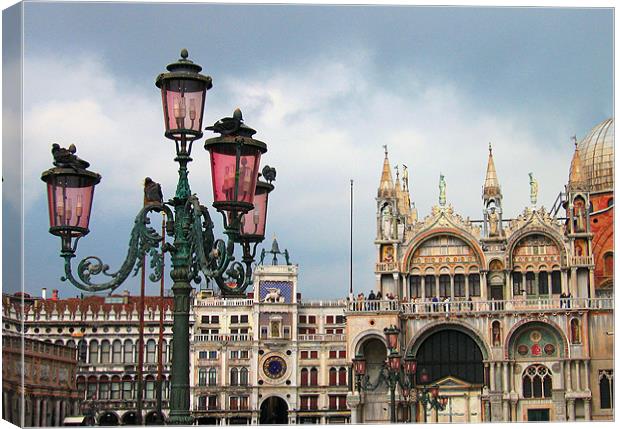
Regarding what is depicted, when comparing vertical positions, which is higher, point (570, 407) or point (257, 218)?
point (257, 218)

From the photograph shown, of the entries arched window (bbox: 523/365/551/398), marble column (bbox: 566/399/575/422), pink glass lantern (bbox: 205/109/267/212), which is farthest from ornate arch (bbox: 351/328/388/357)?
pink glass lantern (bbox: 205/109/267/212)

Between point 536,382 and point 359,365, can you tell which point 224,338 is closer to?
point 359,365

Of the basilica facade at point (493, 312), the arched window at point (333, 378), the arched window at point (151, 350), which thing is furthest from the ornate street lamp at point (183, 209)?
the arched window at point (151, 350)

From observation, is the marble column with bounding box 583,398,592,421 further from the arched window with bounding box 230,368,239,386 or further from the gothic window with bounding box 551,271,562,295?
the arched window with bounding box 230,368,239,386

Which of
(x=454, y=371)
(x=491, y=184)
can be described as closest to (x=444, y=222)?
(x=491, y=184)

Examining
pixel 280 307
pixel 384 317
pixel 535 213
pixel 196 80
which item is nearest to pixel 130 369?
pixel 280 307

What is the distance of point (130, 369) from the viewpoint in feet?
145

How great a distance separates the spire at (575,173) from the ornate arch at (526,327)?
15.8 ft

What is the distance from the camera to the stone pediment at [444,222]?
107 feet

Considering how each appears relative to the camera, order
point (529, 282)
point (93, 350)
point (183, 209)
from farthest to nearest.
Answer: point (93, 350)
point (529, 282)
point (183, 209)

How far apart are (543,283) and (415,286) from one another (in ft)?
12.9

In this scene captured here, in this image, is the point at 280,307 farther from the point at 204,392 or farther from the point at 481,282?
the point at 481,282

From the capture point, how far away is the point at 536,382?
30.8 meters

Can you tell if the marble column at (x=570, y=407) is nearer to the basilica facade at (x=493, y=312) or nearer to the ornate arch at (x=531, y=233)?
the basilica facade at (x=493, y=312)
